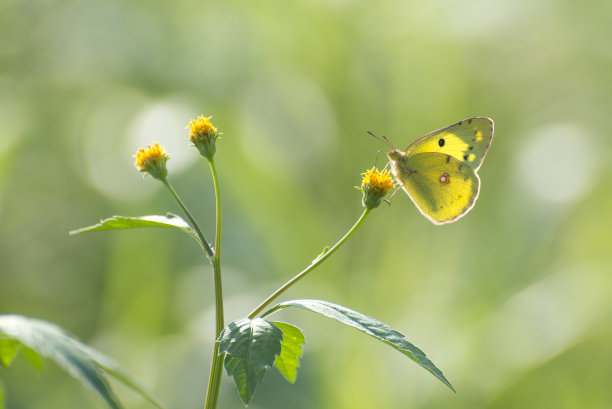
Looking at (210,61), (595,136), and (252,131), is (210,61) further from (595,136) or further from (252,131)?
(595,136)

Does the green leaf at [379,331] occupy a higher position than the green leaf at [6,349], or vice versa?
the green leaf at [379,331]

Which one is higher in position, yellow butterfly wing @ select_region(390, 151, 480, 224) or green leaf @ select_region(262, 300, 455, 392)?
yellow butterfly wing @ select_region(390, 151, 480, 224)

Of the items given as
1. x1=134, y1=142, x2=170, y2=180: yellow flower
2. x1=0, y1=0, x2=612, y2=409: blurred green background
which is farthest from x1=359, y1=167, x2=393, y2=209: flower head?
x1=0, y1=0, x2=612, y2=409: blurred green background

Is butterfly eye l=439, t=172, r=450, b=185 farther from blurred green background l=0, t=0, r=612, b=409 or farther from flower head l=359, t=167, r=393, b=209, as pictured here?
blurred green background l=0, t=0, r=612, b=409

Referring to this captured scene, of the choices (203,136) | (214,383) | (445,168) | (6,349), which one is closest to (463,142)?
(445,168)

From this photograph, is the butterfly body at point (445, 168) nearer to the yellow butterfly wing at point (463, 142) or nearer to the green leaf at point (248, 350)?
the yellow butterfly wing at point (463, 142)

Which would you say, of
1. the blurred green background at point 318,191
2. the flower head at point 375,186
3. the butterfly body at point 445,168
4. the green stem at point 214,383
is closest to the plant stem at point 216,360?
the green stem at point 214,383

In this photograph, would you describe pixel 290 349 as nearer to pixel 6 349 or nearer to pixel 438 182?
pixel 6 349
